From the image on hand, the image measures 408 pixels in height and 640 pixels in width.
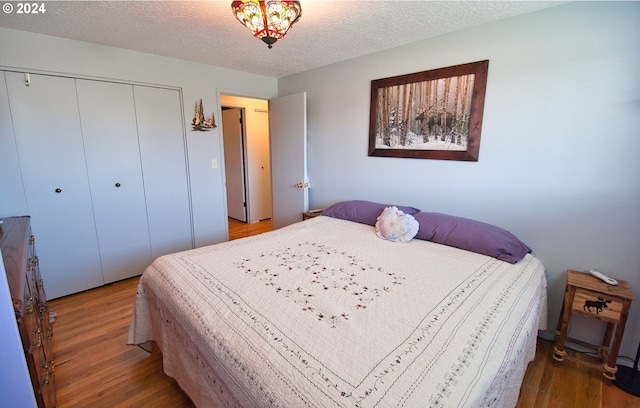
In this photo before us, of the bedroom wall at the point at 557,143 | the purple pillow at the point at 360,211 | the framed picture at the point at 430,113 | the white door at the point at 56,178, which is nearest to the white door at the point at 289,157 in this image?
the purple pillow at the point at 360,211

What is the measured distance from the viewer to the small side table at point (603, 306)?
5.16 ft

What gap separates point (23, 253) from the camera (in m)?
1.49

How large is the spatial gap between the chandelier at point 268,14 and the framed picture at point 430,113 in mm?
1357

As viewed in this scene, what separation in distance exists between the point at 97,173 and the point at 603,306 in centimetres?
399

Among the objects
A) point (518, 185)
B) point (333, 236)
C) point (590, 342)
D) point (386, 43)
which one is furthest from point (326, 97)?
point (590, 342)

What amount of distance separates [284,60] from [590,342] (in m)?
3.47

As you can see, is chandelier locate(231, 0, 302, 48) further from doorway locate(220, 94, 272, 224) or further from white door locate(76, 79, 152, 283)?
doorway locate(220, 94, 272, 224)

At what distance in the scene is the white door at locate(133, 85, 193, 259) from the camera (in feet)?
9.43

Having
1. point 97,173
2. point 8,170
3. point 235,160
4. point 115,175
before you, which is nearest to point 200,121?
point 115,175

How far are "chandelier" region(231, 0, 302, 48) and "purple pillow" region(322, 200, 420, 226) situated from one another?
5.43ft

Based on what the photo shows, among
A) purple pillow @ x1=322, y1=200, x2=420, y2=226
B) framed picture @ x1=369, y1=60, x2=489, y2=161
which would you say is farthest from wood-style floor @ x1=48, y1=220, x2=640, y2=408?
framed picture @ x1=369, y1=60, x2=489, y2=161

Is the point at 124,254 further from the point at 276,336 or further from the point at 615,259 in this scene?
the point at 615,259

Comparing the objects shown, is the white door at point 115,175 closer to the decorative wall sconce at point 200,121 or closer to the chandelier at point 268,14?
the decorative wall sconce at point 200,121

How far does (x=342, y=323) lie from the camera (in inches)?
46.4
